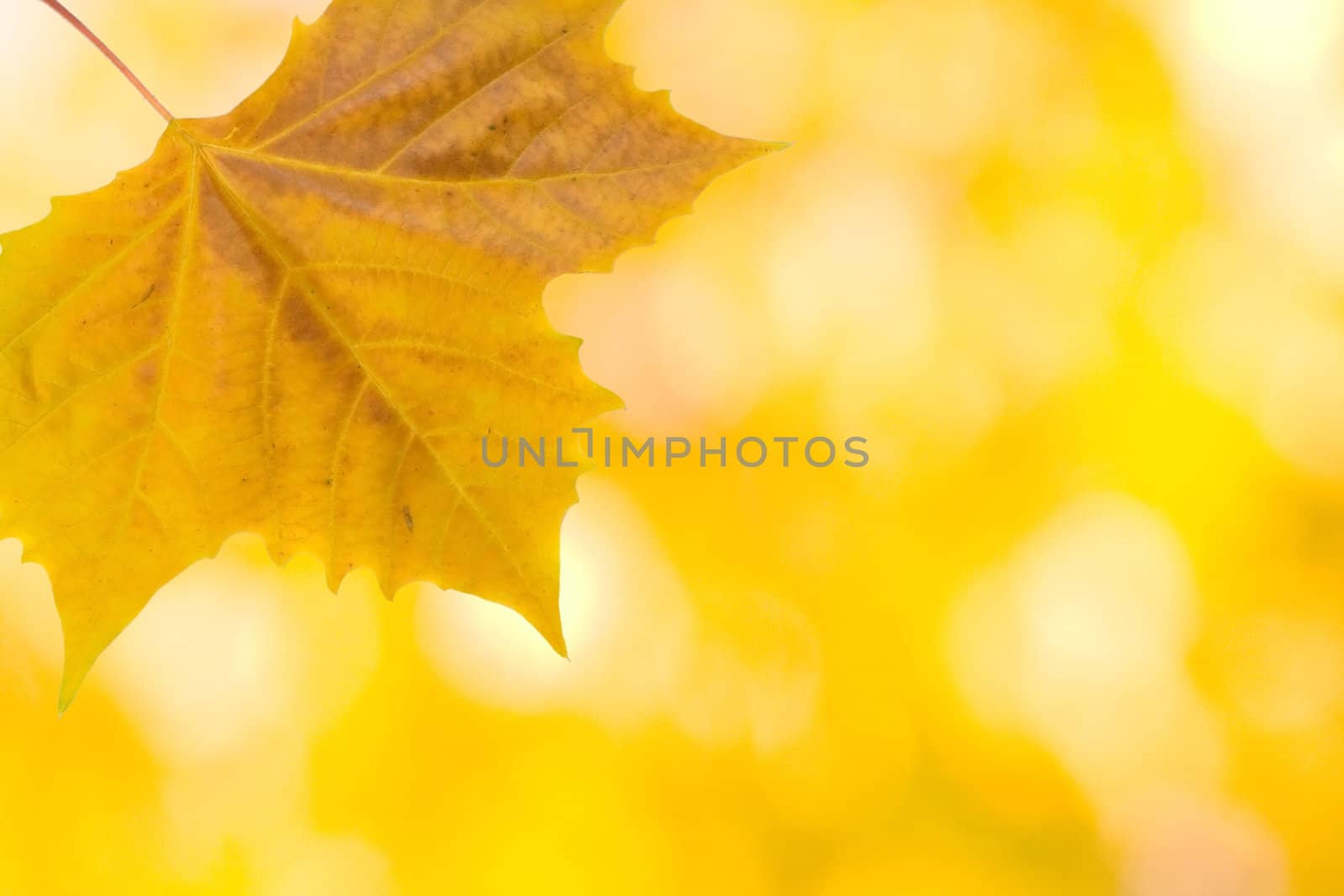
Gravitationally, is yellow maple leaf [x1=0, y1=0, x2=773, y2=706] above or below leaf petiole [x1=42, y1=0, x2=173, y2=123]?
below

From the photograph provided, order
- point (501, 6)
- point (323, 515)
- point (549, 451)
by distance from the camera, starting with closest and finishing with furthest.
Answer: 1. point (501, 6)
2. point (549, 451)
3. point (323, 515)

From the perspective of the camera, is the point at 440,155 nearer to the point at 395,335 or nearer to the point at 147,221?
the point at 395,335

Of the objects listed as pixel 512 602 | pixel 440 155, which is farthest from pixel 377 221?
pixel 512 602

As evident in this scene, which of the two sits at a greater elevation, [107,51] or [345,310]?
[107,51]

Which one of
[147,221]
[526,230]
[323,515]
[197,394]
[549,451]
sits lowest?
[549,451]
